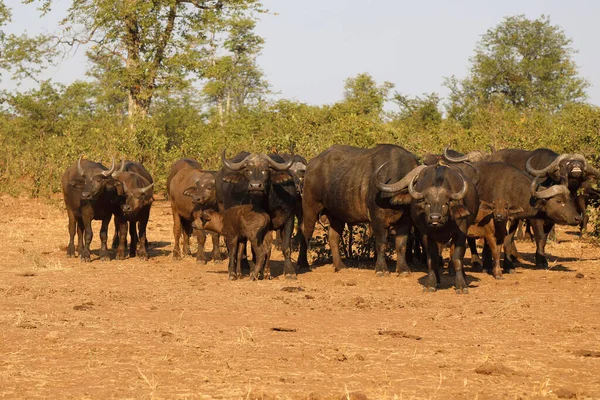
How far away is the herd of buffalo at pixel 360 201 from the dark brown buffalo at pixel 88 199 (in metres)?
0.02

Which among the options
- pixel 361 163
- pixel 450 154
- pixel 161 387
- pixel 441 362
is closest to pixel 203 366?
pixel 161 387

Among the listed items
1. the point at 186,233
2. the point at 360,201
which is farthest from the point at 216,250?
the point at 360,201

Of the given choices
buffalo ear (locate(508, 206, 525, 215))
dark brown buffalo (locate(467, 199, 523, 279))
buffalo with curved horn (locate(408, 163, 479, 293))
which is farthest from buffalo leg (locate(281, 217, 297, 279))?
buffalo ear (locate(508, 206, 525, 215))

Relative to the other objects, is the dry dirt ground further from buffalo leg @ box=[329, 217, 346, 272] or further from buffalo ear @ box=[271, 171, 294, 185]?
buffalo ear @ box=[271, 171, 294, 185]

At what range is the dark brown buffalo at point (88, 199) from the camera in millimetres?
15500

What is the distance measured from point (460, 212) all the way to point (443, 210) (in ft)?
0.78

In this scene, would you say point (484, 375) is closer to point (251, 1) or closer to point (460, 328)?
point (460, 328)

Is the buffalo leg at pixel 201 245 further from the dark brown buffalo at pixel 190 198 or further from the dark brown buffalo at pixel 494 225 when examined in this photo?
the dark brown buffalo at pixel 494 225

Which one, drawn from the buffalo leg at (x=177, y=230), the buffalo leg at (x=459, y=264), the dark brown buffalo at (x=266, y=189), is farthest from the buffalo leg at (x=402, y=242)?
the buffalo leg at (x=177, y=230)

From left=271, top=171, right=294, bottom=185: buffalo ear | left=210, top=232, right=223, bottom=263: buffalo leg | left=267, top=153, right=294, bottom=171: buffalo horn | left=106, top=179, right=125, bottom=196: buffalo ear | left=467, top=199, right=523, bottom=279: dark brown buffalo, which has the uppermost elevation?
left=267, top=153, right=294, bottom=171: buffalo horn

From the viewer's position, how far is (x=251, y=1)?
34812 millimetres

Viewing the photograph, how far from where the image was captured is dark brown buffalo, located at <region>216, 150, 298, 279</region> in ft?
42.3

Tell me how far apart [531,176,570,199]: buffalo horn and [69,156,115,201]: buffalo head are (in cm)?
704

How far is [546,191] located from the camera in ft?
45.8
